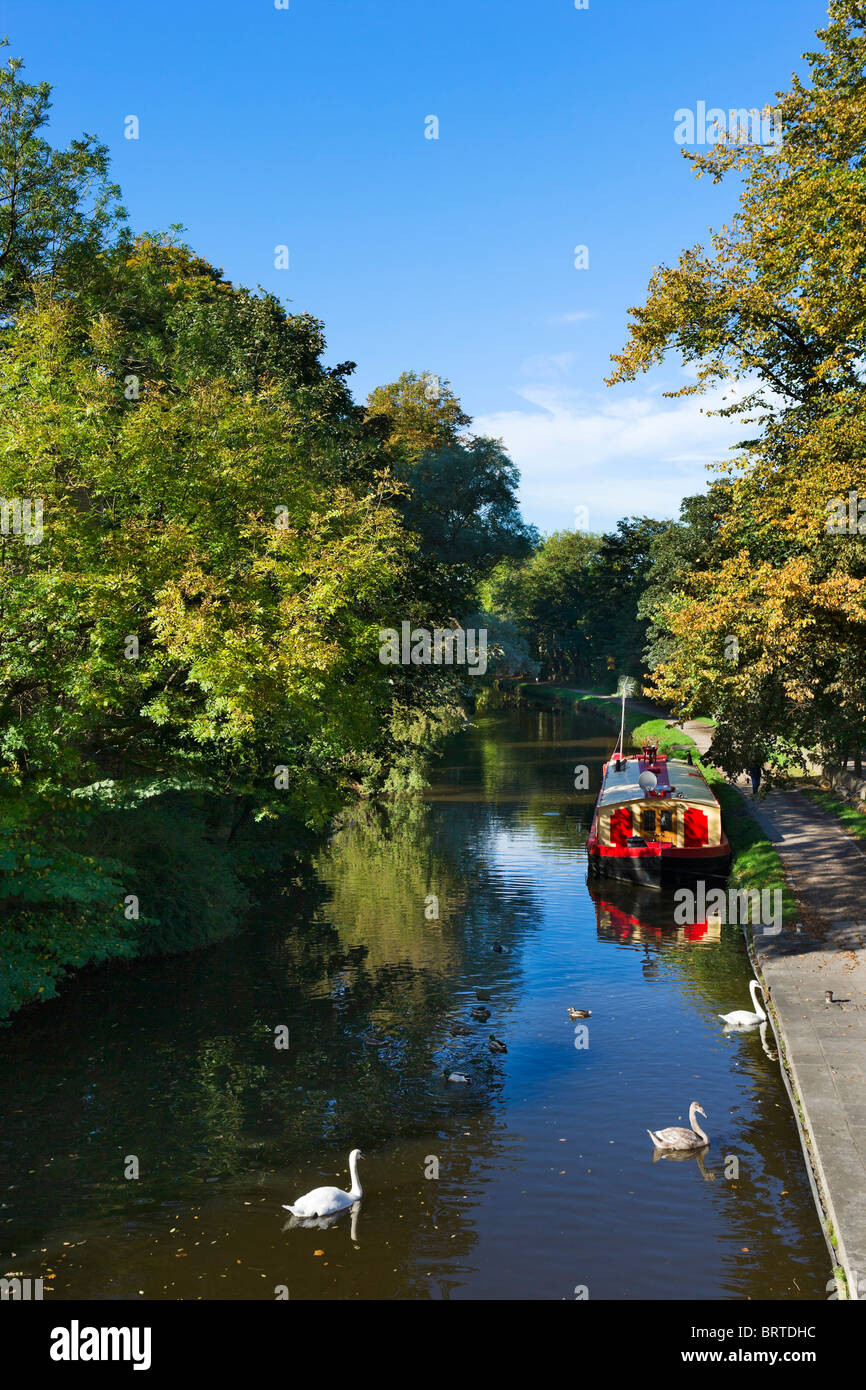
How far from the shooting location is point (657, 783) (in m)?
32.6

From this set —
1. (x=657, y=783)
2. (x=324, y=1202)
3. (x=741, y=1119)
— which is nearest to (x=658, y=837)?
(x=657, y=783)

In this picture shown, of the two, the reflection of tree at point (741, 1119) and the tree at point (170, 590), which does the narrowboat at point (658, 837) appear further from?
the tree at point (170, 590)

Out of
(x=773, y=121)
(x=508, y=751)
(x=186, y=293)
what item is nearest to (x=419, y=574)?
(x=773, y=121)

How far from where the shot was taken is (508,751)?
66.1 meters

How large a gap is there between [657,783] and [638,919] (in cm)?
605

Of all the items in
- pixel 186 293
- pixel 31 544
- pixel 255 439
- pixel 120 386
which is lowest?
pixel 31 544

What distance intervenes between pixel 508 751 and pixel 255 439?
44.3m

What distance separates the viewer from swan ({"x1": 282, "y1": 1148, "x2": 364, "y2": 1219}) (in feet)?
41.1

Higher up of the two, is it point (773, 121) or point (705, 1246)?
point (773, 121)

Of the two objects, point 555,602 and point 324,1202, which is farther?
point 555,602

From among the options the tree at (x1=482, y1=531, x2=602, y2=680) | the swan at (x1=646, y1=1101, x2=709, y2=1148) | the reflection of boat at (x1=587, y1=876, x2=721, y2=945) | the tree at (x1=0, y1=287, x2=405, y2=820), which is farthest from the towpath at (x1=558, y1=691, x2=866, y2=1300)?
the tree at (x1=482, y1=531, x2=602, y2=680)

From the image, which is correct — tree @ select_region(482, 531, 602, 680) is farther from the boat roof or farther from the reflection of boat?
the reflection of boat

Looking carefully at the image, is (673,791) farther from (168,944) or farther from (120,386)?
(120,386)

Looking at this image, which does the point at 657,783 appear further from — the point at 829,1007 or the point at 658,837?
the point at 829,1007
